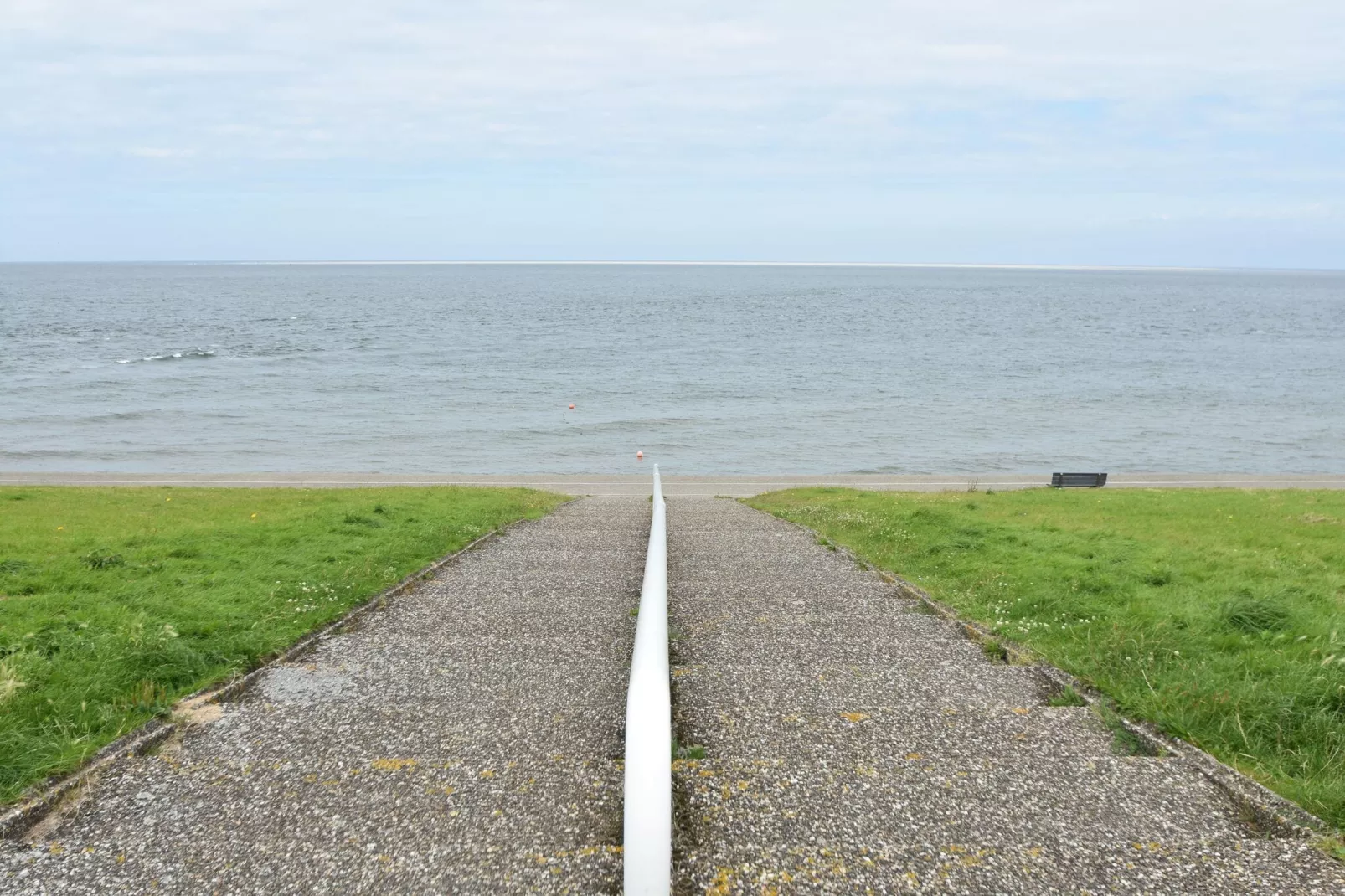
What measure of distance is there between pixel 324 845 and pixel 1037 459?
138 feet

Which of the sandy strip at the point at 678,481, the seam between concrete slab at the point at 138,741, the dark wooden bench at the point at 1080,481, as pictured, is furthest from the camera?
the sandy strip at the point at 678,481

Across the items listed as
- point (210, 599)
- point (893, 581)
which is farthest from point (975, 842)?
point (210, 599)

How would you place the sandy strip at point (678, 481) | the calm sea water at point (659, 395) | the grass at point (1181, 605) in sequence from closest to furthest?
the grass at point (1181, 605), the sandy strip at point (678, 481), the calm sea water at point (659, 395)

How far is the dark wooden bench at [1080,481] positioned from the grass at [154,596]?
69.8 ft

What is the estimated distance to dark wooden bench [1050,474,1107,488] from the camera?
31.3 metres

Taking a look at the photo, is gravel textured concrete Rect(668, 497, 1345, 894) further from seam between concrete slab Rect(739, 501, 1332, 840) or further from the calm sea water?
the calm sea water

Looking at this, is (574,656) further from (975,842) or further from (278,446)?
(278,446)

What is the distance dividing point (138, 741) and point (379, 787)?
1824mm

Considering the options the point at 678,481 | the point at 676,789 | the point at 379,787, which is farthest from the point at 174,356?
the point at 676,789

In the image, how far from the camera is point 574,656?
8227 mm

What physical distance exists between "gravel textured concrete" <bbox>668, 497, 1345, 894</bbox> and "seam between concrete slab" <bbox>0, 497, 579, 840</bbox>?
139 inches

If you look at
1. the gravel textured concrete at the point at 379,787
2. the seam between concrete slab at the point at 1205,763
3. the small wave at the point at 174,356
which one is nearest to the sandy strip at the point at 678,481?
the seam between concrete slab at the point at 1205,763

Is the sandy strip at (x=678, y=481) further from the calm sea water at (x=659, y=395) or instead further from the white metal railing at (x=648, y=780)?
the white metal railing at (x=648, y=780)

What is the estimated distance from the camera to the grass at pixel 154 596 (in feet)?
20.3
